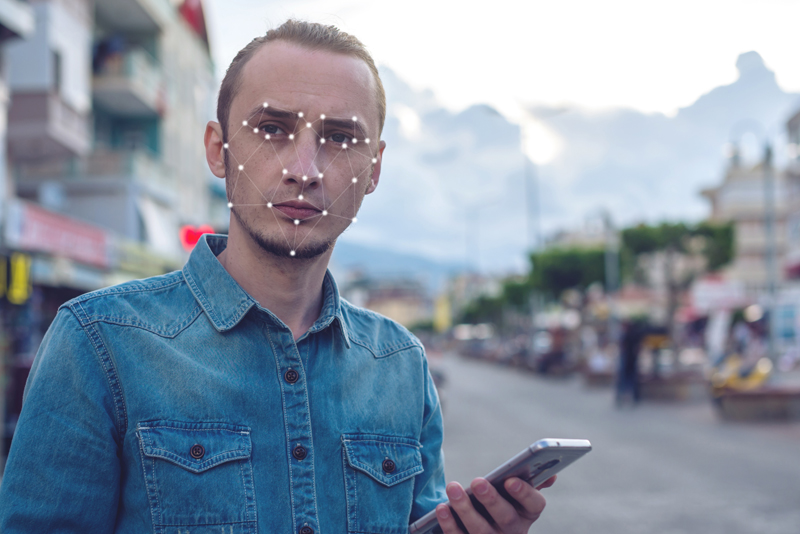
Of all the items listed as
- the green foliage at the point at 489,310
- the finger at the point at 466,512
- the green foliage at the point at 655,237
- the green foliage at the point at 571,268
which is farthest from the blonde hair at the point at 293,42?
the green foliage at the point at 489,310

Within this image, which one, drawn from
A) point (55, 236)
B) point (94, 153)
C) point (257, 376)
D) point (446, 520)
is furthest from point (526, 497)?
point (94, 153)

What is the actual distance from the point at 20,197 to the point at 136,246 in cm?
325

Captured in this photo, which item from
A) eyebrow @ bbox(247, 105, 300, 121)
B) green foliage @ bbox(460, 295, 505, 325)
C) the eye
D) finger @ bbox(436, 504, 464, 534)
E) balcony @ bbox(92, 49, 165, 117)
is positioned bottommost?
green foliage @ bbox(460, 295, 505, 325)

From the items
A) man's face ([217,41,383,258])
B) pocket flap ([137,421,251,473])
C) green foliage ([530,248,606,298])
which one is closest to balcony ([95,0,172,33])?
man's face ([217,41,383,258])

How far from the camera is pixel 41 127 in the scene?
17.4m

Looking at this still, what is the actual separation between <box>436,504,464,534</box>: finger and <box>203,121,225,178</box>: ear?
0.94m

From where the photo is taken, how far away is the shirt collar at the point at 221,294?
1.89 metres

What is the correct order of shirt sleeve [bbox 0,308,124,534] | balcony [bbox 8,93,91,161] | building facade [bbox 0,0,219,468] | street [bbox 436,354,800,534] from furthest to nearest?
balcony [bbox 8,93,91,161], building facade [bbox 0,0,219,468], street [bbox 436,354,800,534], shirt sleeve [bbox 0,308,124,534]

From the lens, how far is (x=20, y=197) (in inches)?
859

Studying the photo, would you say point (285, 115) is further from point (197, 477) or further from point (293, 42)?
point (197, 477)

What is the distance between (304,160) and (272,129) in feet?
0.35

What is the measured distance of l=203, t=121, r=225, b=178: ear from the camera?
6.61 feet

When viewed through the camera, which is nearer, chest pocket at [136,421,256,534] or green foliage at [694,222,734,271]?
chest pocket at [136,421,256,534]

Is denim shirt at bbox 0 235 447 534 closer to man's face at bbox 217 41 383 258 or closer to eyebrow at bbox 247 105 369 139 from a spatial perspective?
man's face at bbox 217 41 383 258
